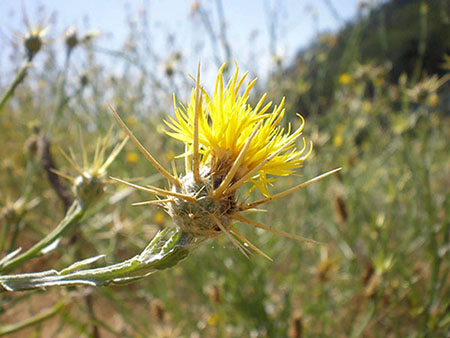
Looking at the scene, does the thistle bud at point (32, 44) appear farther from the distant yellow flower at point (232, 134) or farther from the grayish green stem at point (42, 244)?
the distant yellow flower at point (232, 134)

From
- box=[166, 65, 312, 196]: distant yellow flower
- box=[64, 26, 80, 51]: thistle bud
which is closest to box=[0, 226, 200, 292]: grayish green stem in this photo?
box=[166, 65, 312, 196]: distant yellow flower

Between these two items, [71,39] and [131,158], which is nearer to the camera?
[71,39]

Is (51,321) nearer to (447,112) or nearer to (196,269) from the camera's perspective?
(196,269)

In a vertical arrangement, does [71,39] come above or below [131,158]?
above

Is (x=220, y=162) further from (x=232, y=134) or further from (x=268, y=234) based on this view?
(x=268, y=234)

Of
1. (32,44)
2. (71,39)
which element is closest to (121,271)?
(32,44)

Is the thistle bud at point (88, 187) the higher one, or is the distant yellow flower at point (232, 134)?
the thistle bud at point (88, 187)

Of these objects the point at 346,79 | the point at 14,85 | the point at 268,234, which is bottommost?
the point at 268,234

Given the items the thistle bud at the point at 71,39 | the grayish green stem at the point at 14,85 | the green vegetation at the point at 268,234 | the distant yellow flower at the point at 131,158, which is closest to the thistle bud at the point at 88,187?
the green vegetation at the point at 268,234
